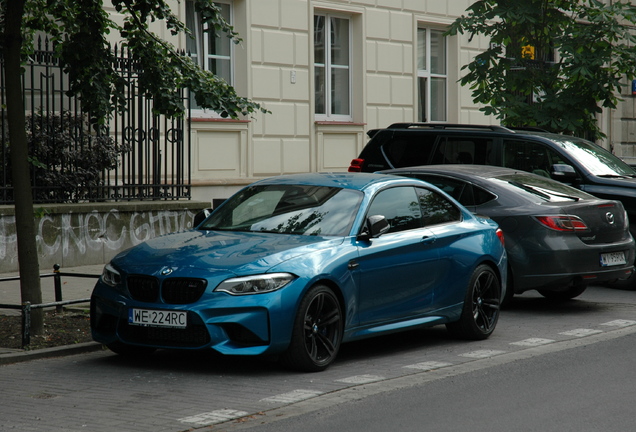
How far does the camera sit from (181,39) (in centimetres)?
1780

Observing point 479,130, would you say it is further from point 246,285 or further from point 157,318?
point 157,318

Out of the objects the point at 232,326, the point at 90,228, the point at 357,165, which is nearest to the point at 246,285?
the point at 232,326

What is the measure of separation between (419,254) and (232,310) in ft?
6.64

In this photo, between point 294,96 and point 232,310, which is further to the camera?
point 294,96

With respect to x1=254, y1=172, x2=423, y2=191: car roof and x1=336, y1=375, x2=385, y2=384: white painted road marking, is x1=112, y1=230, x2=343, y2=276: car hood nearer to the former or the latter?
x1=254, y1=172, x2=423, y2=191: car roof

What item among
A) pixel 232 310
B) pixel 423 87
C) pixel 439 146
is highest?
pixel 423 87

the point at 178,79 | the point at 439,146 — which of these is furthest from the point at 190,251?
the point at 439,146

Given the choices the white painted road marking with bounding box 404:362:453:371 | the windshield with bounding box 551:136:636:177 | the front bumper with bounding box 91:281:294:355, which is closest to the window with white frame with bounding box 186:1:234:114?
the windshield with bounding box 551:136:636:177

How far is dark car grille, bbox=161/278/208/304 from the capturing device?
7.30m

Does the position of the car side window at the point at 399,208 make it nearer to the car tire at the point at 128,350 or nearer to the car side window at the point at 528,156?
the car tire at the point at 128,350

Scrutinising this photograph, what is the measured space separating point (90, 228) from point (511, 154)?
5.77 m

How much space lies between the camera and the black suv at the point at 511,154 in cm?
1327

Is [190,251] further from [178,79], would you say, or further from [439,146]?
[439,146]

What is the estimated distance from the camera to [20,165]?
8.82 m
